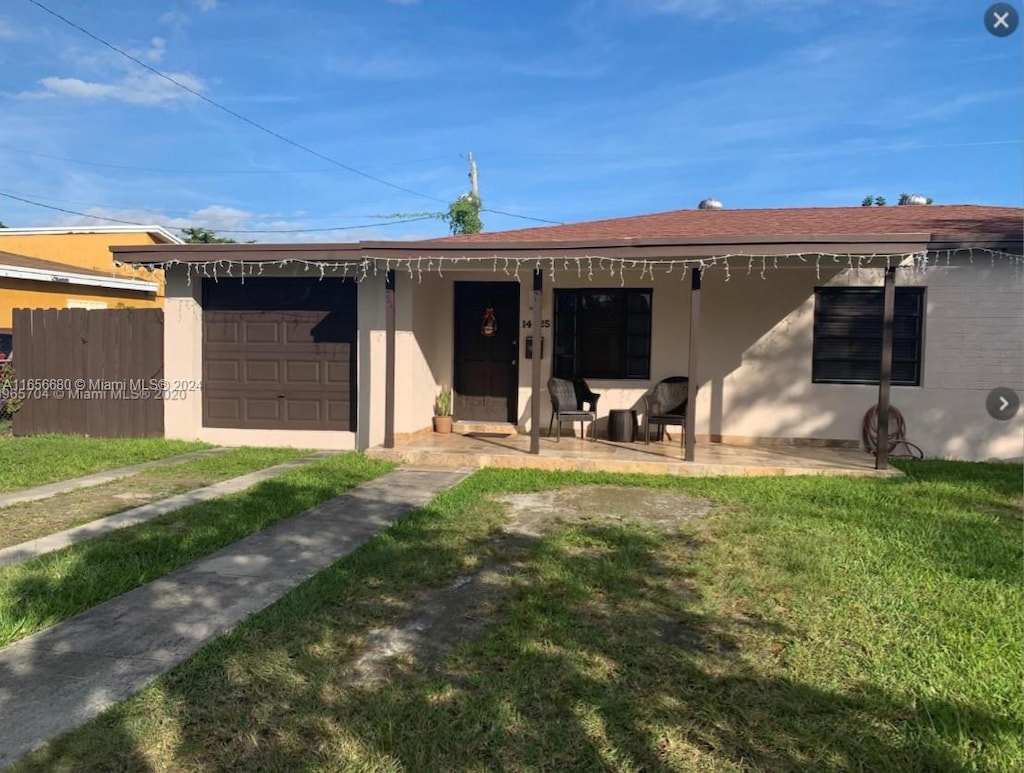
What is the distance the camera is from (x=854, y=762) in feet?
7.65

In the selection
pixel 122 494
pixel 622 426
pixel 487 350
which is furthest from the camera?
pixel 487 350

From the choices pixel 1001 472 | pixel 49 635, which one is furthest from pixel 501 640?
pixel 1001 472

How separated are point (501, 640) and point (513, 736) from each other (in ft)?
2.57

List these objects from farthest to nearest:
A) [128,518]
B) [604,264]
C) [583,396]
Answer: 1. [583,396]
2. [604,264]
3. [128,518]

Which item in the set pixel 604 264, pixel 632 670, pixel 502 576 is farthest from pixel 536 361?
pixel 632 670

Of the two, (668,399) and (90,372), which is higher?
(90,372)

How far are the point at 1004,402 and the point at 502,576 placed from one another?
25.3 ft

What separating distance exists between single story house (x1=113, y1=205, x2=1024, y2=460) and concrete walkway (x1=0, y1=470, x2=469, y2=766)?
3.56m

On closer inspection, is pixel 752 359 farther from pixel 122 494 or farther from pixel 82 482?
pixel 82 482

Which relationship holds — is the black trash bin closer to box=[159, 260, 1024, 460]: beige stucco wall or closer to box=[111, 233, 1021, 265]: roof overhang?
box=[159, 260, 1024, 460]: beige stucco wall

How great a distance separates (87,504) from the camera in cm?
586

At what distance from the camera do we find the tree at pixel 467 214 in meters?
30.5

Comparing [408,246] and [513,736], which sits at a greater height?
[408,246]

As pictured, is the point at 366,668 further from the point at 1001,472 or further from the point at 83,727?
the point at 1001,472
